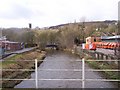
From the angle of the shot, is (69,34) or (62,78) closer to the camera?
(62,78)

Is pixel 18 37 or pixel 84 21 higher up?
pixel 84 21

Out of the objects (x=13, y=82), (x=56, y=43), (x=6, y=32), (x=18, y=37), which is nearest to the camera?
(x=13, y=82)

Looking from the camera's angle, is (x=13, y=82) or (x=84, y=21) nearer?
(x=13, y=82)

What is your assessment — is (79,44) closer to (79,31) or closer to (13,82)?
(79,31)

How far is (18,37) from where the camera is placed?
147ft

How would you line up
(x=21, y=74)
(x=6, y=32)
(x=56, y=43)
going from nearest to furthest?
(x=21, y=74) < (x=6, y=32) < (x=56, y=43)

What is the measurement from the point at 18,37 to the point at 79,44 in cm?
4346

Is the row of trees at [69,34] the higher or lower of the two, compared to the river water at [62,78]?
higher

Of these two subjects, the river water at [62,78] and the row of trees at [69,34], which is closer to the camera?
the river water at [62,78]

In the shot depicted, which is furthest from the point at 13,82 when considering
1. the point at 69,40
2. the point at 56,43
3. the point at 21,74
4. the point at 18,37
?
the point at 56,43

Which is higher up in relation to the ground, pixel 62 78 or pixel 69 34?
pixel 69 34

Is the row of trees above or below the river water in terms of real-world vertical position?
above

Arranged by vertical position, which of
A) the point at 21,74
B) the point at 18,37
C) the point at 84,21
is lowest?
the point at 21,74

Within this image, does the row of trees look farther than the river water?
Yes
